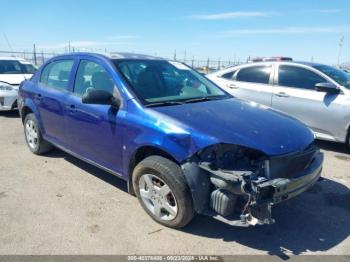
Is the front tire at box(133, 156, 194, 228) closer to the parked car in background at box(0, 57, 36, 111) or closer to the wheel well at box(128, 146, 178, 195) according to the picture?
the wheel well at box(128, 146, 178, 195)

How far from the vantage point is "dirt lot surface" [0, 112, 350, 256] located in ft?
10.8

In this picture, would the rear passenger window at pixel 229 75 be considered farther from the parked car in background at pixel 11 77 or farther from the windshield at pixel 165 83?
the parked car in background at pixel 11 77

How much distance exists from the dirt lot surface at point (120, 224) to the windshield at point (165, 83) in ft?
4.29

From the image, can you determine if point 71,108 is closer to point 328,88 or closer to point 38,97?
point 38,97

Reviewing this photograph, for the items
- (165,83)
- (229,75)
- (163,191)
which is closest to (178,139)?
(163,191)

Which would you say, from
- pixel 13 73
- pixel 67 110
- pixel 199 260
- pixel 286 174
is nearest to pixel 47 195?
pixel 67 110

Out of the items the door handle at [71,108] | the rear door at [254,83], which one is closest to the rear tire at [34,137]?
the door handle at [71,108]

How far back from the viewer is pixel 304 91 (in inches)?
261

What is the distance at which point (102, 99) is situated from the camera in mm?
3805

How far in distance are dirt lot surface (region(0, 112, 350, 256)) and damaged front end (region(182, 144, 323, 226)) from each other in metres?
0.42

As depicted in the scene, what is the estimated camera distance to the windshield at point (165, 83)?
13.0ft

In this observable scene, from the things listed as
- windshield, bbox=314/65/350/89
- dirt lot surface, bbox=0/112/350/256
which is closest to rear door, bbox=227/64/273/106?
windshield, bbox=314/65/350/89

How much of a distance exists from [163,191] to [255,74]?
4.70m

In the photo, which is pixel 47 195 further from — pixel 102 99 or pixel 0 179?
pixel 102 99
